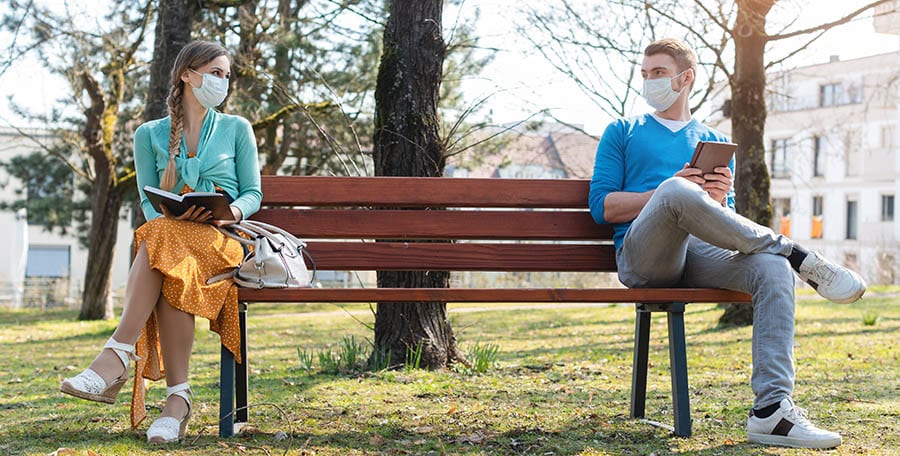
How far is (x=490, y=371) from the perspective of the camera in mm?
5824

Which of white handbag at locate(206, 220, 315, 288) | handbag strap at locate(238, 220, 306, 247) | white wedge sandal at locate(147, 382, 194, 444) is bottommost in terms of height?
white wedge sandal at locate(147, 382, 194, 444)

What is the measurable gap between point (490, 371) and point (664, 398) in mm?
1321

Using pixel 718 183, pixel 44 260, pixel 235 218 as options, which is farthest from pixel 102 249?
pixel 44 260

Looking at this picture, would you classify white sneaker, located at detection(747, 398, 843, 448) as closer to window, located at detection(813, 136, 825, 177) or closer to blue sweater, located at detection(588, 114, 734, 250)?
blue sweater, located at detection(588, 114, 734, 250)

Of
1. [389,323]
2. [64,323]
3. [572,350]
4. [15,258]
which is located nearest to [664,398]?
[389,323]

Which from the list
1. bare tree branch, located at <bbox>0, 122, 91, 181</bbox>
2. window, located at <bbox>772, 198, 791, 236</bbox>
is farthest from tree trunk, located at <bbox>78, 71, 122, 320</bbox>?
window, located at <bbox>772, 198, 791, 236</bbox>

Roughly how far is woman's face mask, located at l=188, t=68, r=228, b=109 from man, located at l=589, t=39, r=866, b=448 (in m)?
1.55

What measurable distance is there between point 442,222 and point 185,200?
1202mm

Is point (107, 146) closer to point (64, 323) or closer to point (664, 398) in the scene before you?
point (64, 323)

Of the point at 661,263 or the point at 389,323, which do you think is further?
the point at 389,323

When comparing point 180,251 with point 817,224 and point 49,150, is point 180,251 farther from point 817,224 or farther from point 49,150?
point 817,224

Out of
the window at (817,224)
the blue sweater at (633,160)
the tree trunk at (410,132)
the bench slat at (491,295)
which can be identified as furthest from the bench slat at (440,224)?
the window at (817,224)

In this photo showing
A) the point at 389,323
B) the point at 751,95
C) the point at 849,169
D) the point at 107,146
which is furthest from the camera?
the point at 849,169

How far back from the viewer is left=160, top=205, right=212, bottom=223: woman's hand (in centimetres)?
358
